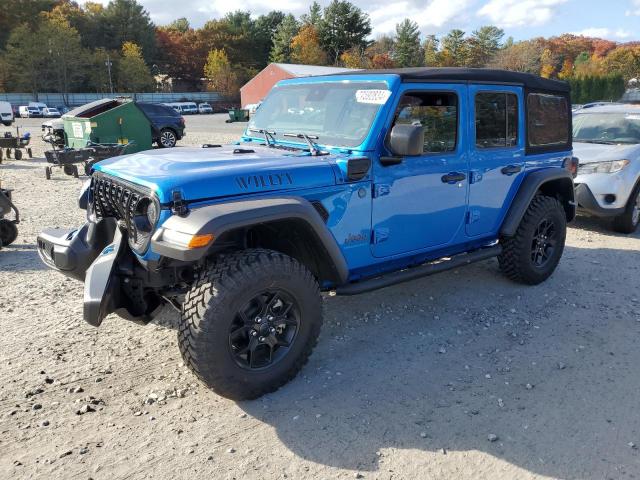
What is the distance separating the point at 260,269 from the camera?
9.96ft

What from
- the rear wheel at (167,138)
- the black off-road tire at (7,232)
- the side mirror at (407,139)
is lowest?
the black off-road tire at (7,232)

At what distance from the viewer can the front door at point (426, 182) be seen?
3.76 meters

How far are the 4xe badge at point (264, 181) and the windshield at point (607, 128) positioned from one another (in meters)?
6.57

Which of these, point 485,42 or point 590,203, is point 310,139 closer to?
point 590,203

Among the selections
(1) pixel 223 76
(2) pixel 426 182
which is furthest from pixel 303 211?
(1) pixel 223 76

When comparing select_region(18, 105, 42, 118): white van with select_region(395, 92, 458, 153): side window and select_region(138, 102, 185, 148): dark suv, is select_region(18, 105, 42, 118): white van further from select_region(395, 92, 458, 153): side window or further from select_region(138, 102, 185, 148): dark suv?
select_region(395, 92, 458, 153): side window

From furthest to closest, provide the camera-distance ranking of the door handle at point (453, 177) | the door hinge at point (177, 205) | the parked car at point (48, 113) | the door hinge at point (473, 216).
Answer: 1. the parked car at point (48, 113)
2. the door hinge at point (473, 216)
3. the door handle at point (453, 177)
4. the door hinge at point (177, 205)

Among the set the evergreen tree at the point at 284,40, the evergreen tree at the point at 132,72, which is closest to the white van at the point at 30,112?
the evergreen tree at the point at 132,72

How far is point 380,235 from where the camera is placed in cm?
378

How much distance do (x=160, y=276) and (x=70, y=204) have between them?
6729 mm

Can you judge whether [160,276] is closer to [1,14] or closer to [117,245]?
[117,245]

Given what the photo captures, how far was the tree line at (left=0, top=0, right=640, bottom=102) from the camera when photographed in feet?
207

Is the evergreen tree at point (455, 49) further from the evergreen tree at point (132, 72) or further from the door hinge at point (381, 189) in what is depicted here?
the door hinge at point (381, 189)

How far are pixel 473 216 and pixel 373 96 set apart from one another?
1445 mm
